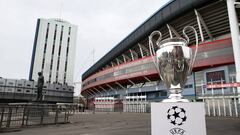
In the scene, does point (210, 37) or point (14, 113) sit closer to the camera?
point (14, 113)

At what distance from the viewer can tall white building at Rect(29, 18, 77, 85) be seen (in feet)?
219

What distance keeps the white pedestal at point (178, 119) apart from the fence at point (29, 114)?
6801 millimetres

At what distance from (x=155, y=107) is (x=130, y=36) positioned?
31.5 m

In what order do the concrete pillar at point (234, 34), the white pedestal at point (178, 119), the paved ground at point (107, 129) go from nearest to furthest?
1. the white pedestal at point (178, 119)
2. the paved ground at point (107, 129)
3. the concrete pillar at point (234, 34)

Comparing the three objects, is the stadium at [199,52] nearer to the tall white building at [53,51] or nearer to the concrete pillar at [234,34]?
the concrete pillar at [234,34]

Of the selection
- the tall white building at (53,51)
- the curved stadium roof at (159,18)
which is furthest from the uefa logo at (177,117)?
the tall white building at (53,51)

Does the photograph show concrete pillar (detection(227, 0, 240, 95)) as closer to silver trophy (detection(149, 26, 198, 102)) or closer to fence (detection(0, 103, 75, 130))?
fence (detection(0, 103, 75, 130))

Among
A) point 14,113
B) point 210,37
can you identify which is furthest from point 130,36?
point 14,113

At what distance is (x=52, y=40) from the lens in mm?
68250

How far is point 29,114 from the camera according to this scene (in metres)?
7.77

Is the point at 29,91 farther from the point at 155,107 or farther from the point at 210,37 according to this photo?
the point at 155,107

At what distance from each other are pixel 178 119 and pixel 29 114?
7.93 m

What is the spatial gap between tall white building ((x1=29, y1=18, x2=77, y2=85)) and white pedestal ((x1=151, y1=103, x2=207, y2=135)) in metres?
69.9

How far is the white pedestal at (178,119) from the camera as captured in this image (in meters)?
1.88
